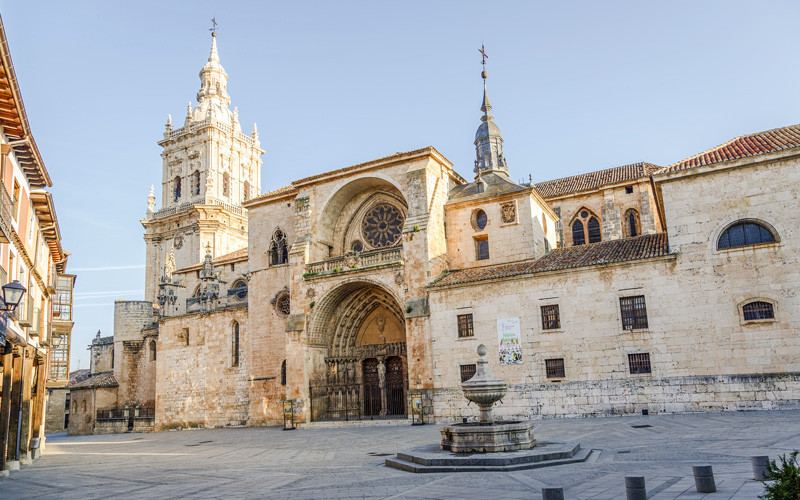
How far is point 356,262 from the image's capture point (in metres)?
27.3

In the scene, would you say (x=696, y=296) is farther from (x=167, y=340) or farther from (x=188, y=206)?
(x=188, y=206)

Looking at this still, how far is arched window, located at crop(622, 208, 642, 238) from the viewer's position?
30531 millimetres

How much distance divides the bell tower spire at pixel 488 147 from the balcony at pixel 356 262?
878 cm

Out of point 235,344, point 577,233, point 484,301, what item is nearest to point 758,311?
point 484,301

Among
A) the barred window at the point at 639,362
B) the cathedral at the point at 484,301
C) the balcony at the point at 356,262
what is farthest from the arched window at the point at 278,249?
the barred window at the point at 639,362

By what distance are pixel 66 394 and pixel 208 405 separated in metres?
31.1

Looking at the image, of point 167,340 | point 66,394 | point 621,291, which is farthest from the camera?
point 66,394

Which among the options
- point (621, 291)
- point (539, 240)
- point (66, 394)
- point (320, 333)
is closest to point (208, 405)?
point (320, 333)

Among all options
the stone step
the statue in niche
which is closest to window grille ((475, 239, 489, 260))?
the statue in niche

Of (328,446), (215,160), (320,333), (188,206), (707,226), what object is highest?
(215,160)

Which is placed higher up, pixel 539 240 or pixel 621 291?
pixel 539 240

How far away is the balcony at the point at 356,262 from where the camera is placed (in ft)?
86.3

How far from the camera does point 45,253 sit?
21.3 m

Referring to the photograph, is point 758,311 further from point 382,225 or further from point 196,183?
point 196,183
